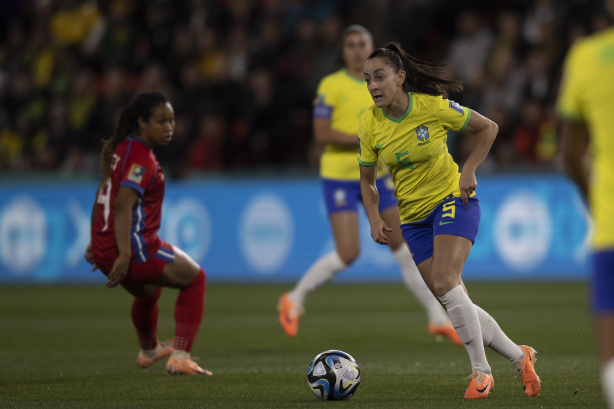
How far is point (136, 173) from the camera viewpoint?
7.10 m

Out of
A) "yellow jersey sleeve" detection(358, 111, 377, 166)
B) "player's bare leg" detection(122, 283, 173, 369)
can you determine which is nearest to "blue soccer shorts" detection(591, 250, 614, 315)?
"yellow jersey sleeve" detection(358, 111, 377, 166)

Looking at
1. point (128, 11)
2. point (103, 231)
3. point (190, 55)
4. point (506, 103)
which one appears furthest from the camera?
point (128, 11)

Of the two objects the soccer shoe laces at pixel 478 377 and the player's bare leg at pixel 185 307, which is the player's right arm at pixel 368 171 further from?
the player's bare leg at pixel 185 307

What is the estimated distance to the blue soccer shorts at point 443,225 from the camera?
6.05 metres

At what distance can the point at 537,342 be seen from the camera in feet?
29.2

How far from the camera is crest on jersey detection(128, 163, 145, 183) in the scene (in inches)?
279

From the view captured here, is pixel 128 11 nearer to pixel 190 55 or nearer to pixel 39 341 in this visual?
pixel 190 55

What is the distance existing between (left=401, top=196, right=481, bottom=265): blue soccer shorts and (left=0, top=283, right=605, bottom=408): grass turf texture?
87cm

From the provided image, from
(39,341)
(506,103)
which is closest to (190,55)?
(506,103)

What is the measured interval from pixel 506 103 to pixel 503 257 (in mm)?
2482

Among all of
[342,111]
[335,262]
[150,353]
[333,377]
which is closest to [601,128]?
[333,377]

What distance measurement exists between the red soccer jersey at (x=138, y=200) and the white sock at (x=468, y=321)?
2.29 meters

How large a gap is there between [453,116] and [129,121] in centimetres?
246

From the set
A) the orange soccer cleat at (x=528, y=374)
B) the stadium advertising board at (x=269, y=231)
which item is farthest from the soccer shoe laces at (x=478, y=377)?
the stadium advertising board at (x=269, y=231)
